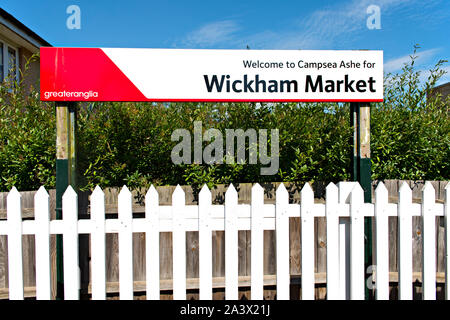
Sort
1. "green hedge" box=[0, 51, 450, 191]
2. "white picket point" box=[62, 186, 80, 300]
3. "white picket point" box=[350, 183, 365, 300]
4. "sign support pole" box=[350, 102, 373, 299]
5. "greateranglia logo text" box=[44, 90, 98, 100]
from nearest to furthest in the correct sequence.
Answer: "white picket point" box=[62, 186, 80, 300], "white picket point" box=[350, 183, 365, 300], "greateranglia logo text" box=[44, 90, 98, 100], "sign support pole" box=[350, 102, 373, 299], "green hedge" box=[0, 51, 450, 191]

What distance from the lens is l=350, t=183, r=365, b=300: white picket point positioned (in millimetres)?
2322

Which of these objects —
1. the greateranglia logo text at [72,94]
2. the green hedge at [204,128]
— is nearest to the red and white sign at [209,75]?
the greateranglia logo text at [72,94]

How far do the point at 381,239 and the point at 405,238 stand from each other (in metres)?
0.21

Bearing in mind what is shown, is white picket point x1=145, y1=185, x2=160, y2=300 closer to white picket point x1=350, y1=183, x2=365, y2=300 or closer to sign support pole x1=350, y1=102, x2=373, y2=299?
white picket point x1=350, y1=183, x2=365, y2=300

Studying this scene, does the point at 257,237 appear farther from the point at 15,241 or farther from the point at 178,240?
the point at 15,241

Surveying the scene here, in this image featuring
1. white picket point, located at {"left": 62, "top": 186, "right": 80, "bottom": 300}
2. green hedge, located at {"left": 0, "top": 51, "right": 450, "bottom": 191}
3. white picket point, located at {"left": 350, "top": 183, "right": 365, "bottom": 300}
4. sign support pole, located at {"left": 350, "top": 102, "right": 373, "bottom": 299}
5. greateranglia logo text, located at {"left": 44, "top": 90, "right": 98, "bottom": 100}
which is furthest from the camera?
green hedge, located at {"left": 0, "top": 51, "right": 450, "bottom": 191}

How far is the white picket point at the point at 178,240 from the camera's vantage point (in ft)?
7.28

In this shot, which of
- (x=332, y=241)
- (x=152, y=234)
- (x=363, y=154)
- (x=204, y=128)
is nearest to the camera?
(x=152, y=234)

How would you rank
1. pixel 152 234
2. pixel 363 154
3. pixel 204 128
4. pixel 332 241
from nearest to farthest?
pixel 152 234 < pixel 332 241 < pixel 363 154 < pixel 204 128

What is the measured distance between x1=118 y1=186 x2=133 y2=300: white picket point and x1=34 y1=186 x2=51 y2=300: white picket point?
1.83 feet

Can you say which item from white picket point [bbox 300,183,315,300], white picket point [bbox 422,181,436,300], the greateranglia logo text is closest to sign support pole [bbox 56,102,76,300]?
the greateranglia logo text

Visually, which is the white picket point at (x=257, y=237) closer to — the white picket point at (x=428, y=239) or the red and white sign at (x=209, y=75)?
the red and white sign at (x=209, y=75)

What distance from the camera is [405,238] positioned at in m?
2.37

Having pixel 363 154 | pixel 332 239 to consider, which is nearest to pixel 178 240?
pixel 332 239
